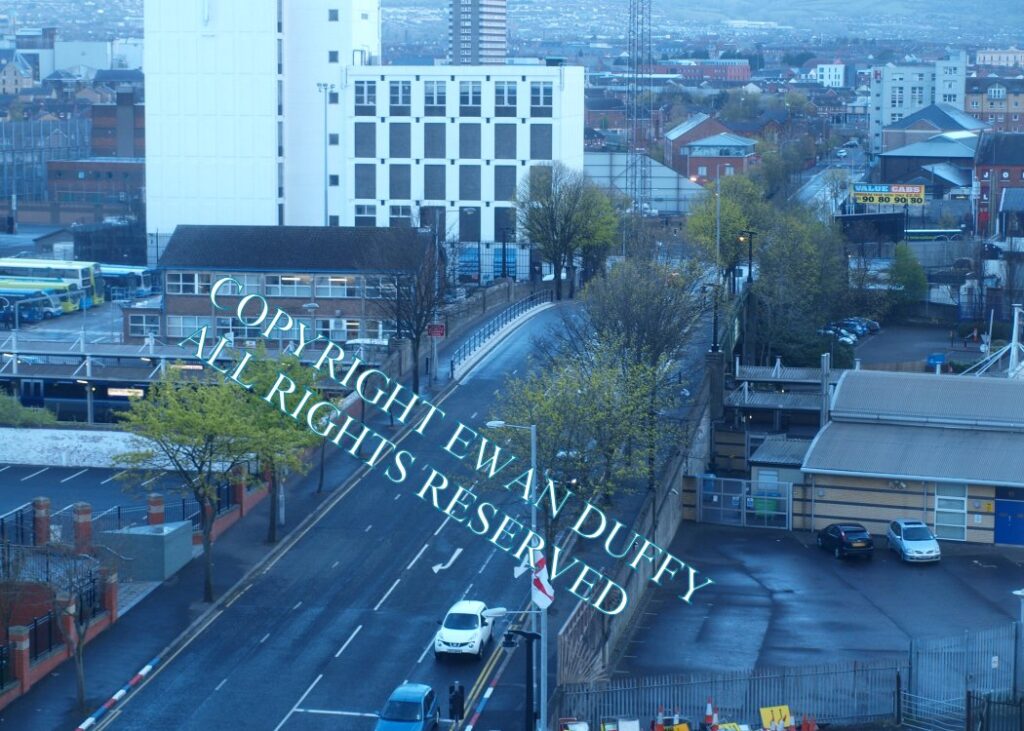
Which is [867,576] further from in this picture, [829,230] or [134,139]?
[134,139]

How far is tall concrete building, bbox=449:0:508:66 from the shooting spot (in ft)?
560

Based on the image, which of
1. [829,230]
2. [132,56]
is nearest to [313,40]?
[829,230]

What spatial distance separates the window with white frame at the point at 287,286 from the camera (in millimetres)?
44812

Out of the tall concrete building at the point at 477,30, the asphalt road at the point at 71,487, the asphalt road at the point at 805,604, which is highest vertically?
the tall concrete building at the point at 477,30

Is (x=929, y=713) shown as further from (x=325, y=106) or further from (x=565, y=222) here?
(x=325, y=106)

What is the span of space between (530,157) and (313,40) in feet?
29.0

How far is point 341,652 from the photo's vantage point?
72.8 feet

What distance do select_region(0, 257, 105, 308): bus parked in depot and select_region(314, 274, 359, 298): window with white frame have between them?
1632 centimetres

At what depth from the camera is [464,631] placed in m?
21.8

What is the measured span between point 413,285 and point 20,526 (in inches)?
558

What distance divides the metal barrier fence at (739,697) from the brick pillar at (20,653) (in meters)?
6.97

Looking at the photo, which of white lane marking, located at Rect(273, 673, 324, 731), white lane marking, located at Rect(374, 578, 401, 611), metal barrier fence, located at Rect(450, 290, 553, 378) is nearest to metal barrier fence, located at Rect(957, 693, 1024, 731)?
white lane marking, located at Rect(273, 673, 324, 731)

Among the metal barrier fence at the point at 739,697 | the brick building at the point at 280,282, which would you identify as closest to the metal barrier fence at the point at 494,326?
the brick building at the point at 280,282

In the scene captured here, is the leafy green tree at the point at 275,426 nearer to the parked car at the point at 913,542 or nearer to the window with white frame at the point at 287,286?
the parked car at the point at 913,542
